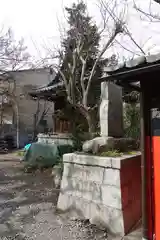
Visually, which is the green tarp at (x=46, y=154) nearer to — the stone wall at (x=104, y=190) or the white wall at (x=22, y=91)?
the stone wall at (x=104, y=190)

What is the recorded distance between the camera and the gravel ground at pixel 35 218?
3.63 metres

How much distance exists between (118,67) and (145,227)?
2.30m

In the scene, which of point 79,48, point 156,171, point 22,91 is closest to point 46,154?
point 79,48

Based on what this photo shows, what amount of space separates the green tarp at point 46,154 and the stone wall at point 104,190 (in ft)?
15.4

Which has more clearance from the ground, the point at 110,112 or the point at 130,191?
the point at 110,112

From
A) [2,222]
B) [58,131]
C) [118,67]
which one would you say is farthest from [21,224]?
[58,131]

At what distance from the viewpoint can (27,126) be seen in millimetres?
22875

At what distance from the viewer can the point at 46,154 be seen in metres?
9.43

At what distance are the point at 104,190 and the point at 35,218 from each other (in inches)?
58.8

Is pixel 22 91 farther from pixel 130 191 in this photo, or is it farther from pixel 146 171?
pixel 146 171

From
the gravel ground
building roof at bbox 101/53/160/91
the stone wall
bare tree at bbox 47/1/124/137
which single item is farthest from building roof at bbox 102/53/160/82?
bare tree at bbox 47/1/124/137

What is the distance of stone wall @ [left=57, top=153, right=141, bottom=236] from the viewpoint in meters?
3.61

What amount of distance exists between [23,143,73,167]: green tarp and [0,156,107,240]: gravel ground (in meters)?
2.26

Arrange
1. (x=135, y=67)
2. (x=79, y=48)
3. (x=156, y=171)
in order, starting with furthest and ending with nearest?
1. (x=79, y=48)
2. (x=156, y=171)
3. (x=135, y=67)
